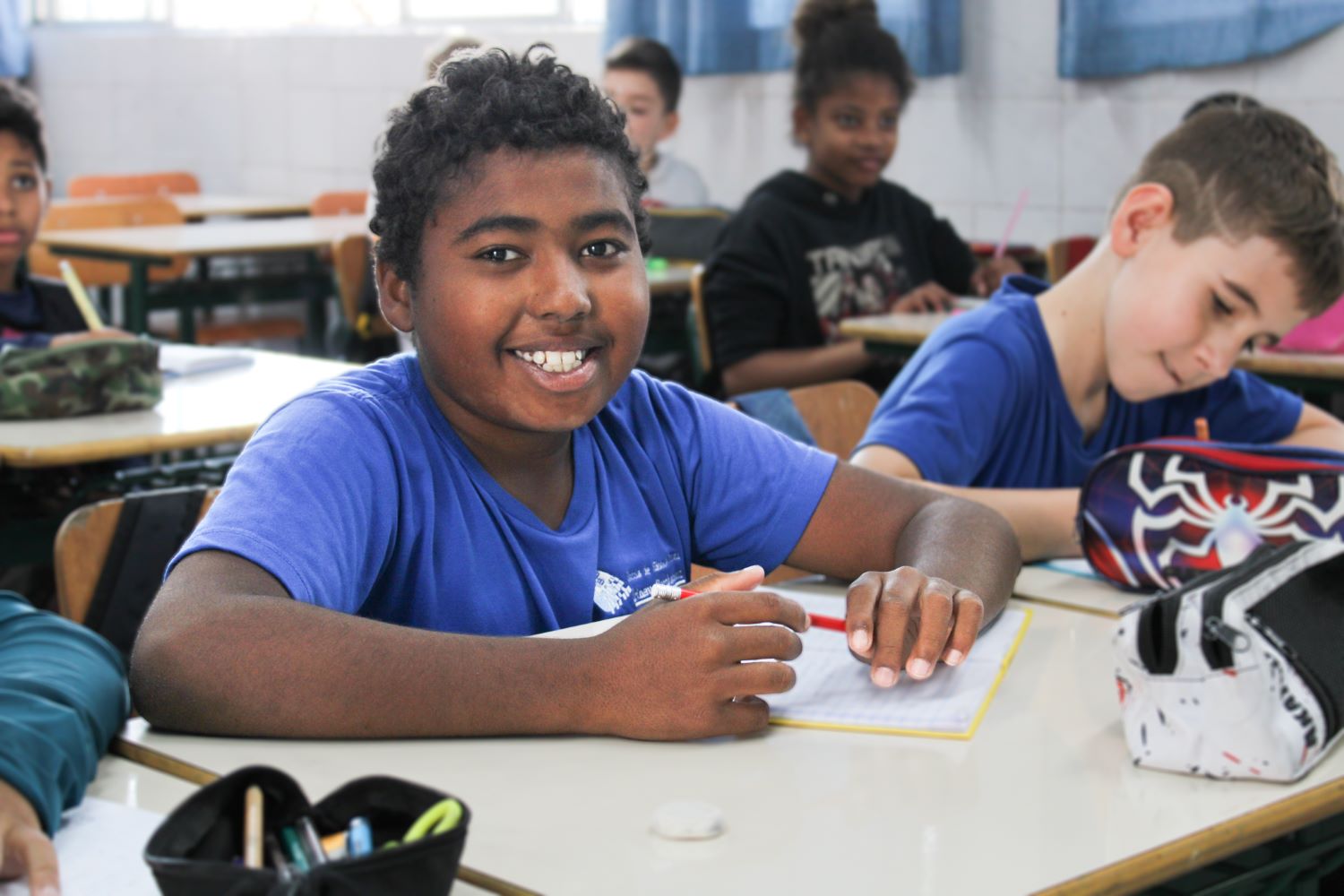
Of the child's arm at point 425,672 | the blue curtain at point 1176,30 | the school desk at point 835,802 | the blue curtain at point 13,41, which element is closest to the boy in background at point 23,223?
the child's arm at point 425,672

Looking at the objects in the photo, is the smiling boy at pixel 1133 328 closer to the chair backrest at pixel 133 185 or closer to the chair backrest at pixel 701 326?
the chair backrest at pixel 701 326

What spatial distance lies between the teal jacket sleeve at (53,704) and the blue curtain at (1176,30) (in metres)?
3.71

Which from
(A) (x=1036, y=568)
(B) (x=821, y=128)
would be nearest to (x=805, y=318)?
(B) (x=821, y=128)

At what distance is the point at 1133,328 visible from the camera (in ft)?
6.04

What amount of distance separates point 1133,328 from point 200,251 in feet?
11.6

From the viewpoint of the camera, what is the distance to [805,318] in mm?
3539

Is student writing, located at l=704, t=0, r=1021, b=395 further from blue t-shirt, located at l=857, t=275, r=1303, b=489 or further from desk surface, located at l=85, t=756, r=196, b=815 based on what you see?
desk surface, located at l=85, t=756, r=196, b=815

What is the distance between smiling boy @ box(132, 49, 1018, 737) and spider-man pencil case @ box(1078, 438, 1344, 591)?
133mm

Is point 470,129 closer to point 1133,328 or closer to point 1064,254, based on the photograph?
point 1133,328

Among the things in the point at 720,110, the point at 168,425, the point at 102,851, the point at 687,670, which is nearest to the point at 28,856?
the point at 102,851

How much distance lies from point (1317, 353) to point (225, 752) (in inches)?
96.0

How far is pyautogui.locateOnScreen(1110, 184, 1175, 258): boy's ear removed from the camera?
1818 mm

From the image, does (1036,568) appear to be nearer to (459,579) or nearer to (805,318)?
(459,579)

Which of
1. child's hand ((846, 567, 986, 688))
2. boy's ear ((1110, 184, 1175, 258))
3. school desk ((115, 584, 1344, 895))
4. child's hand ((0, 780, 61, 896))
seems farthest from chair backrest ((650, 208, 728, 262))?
child's hand ((0, 780, 61, 896))
